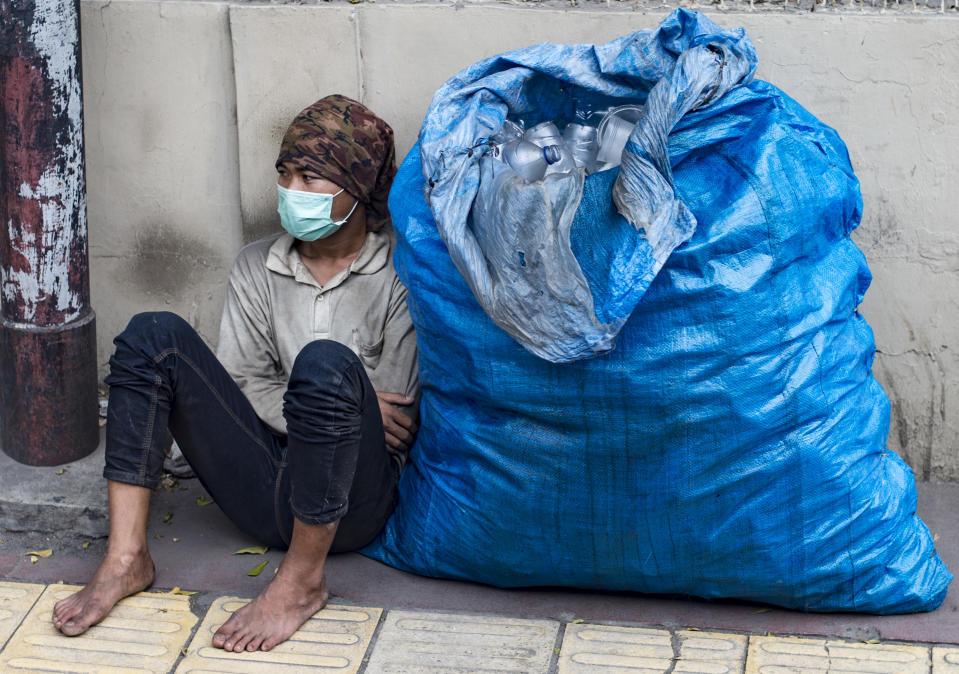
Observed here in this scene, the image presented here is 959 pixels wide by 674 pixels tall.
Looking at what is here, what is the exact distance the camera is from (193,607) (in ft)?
8.71

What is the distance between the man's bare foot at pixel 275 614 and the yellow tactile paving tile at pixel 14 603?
46 centimetres

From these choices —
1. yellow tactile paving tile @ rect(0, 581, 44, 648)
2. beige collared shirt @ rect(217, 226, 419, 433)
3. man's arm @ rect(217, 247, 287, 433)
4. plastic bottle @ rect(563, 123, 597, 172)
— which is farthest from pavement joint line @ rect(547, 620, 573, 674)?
yellow tactile paving tile @ rect(0, 581, 44, 648)

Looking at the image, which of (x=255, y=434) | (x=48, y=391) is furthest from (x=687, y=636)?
(x=48, y=391)

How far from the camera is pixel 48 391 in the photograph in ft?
9.89

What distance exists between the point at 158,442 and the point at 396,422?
22.0 inches

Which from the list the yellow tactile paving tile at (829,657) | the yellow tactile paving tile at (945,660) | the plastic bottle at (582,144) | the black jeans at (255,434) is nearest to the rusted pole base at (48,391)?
the black jeans at (255,434)

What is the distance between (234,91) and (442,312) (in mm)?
987

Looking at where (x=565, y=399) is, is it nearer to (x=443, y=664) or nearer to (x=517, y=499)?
(x=517, y=499)

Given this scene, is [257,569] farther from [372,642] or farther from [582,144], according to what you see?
[582,144]

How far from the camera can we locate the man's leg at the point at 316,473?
241 centimetres

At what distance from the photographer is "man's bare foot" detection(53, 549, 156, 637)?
2.54 meters

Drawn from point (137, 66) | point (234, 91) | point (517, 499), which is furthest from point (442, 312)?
point (137, 66)

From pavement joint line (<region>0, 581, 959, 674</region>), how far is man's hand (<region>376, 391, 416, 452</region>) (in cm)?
40

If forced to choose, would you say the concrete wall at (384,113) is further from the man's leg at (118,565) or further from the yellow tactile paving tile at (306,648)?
the yellow tactile paving tile at (306,648)
